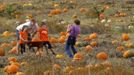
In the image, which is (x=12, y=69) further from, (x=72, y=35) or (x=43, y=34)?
(x=43, y=34)

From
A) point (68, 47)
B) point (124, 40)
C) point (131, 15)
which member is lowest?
point (131, 15)

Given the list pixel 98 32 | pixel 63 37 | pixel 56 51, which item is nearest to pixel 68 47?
pixel 56 51

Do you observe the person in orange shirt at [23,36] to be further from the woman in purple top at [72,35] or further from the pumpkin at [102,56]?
the pumpkin at [102,56]

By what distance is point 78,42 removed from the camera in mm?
17469

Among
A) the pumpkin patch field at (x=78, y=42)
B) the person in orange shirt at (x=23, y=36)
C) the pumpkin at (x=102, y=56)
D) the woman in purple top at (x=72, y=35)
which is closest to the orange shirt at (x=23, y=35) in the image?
the person in orange shirt at (x=23, y=36)

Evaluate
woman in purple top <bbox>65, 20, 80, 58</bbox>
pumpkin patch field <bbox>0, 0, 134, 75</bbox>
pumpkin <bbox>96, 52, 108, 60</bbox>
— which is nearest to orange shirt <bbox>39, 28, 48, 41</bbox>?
pumpkin patch field <bbox>0, 0, 134, 75</bbox>

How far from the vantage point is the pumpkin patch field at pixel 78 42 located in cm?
1097

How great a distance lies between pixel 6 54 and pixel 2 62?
2.31 m

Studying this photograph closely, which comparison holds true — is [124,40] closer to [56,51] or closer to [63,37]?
[63,37]

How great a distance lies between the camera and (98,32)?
2062 cm

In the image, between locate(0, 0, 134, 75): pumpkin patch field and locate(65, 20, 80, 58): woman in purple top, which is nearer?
locate(0, 0, 134, 75): pumpkin patch field

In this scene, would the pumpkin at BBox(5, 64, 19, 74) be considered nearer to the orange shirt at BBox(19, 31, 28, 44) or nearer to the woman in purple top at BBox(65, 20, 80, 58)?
the woman in purple top at BBox(65, 20, 80, 58)

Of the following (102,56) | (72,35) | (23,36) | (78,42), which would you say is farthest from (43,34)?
(78,42)

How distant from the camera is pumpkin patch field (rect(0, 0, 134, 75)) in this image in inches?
432
